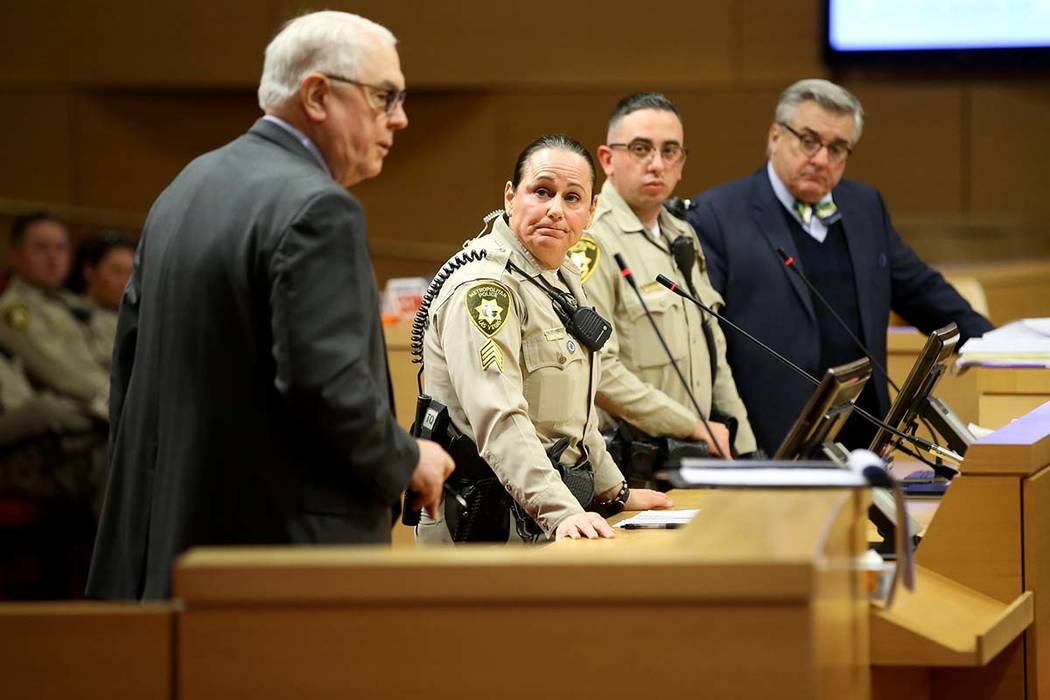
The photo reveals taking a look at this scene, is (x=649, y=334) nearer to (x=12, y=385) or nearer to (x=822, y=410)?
(x=822, y=410)

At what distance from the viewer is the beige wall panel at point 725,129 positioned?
743 centimetres

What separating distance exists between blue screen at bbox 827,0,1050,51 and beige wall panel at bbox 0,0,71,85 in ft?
12.1

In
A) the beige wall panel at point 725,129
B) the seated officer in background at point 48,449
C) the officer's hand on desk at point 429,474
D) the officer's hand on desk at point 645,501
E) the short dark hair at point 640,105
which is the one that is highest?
the beige wall panel at point 725,129

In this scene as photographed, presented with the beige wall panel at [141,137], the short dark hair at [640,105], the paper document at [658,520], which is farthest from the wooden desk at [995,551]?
the beige wall panel at [141,137]

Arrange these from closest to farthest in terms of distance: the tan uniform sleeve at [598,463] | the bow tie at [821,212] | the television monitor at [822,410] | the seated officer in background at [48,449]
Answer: the television monitor at [822,410] < the tan uniform sleeve at [598,463] < the bow tie at [821,212] < the seated officer in background at [48,449]

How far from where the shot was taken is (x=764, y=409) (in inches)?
153

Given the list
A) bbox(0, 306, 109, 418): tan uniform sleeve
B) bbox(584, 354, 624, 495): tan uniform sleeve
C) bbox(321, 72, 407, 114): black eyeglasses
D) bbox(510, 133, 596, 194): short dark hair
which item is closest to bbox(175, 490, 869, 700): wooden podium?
bbox(321, 72, 407, 114): black eyeglasses

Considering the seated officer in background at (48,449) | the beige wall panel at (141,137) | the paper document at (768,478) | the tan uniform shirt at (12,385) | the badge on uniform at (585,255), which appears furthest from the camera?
the beige wall panel at (141,137)

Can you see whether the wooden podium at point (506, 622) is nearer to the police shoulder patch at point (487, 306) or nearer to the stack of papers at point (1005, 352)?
the police shoulder patch at point (487, 306)

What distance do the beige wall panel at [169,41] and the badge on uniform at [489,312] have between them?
17.0 feet

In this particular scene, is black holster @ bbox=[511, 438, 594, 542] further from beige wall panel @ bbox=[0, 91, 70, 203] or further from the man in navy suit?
beige wall panel @ bbox=[0, 91, 70, 203]

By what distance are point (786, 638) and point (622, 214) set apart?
90.6 inches

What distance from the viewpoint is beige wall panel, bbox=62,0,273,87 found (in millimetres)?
7492

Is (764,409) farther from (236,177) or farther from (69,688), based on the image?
(69,688)
